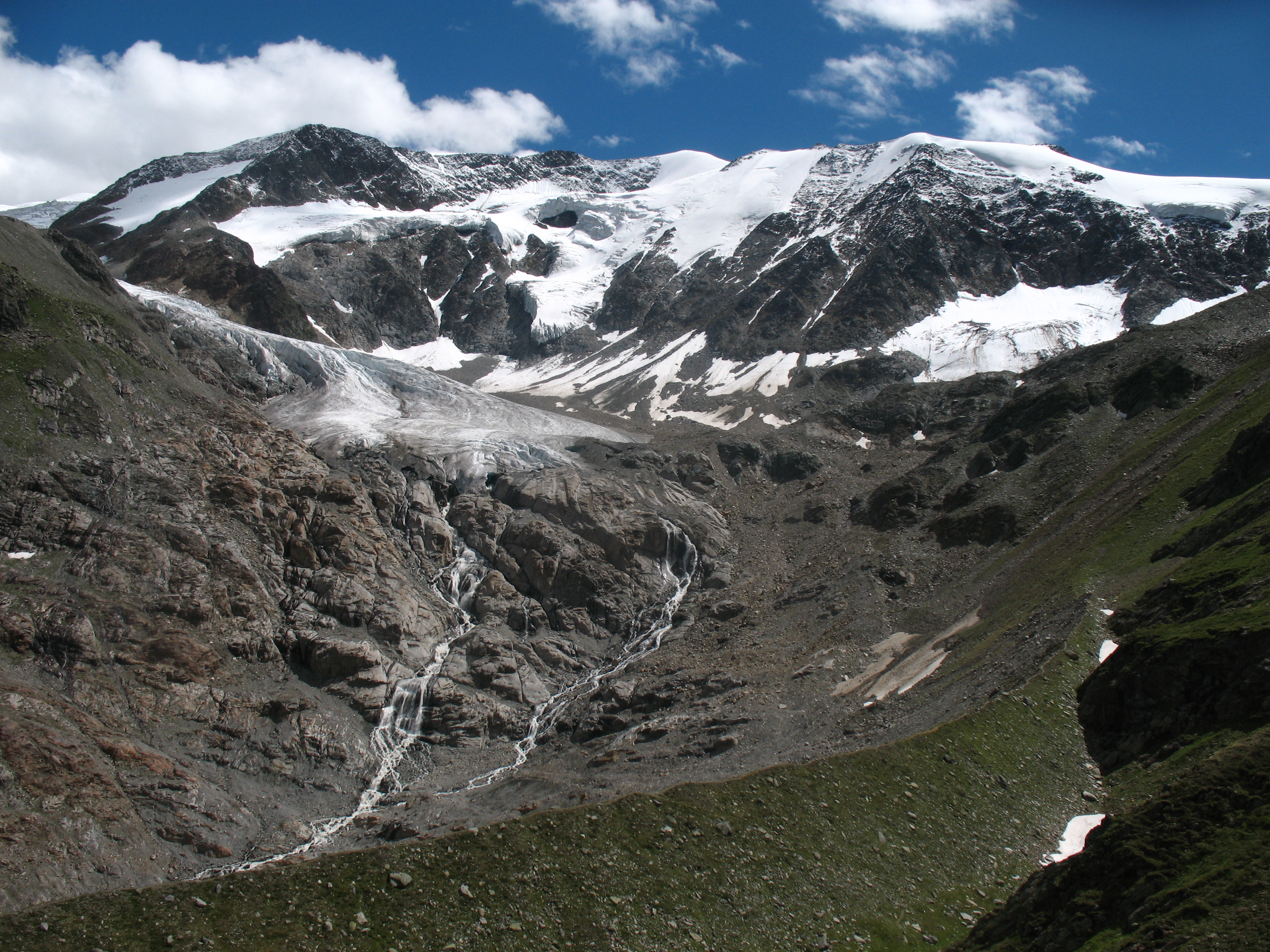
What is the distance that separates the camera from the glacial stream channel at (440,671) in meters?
37.8

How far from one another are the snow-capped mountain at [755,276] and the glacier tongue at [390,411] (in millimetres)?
30229

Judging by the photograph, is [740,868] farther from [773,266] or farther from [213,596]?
[773,266]

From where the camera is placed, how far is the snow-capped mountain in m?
127

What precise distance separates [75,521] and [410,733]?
21.4 m

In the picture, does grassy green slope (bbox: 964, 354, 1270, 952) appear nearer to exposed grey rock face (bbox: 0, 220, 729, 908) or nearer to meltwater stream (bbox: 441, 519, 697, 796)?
meltwater stream (bbox: 441, 519, 697, 796)

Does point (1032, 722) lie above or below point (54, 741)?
above

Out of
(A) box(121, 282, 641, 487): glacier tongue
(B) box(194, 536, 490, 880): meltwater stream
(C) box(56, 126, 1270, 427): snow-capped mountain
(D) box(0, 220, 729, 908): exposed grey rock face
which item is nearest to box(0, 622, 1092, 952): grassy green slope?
(B) box(194, 536, 490, 880): meltwater stream

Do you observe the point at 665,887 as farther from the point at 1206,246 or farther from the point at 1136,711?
the point at 1206,246

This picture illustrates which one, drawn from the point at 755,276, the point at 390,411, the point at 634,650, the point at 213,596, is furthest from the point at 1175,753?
the point at 755,276

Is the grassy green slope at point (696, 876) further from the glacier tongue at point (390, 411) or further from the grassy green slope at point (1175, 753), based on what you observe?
the glacier tongue at point (390, 411)

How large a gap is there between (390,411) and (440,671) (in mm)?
43401

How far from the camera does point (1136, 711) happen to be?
26.4 meters

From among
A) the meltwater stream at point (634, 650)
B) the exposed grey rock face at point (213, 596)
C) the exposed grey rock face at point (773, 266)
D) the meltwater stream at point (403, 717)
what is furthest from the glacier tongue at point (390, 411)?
the exposed grey rock face at point (773, 266)

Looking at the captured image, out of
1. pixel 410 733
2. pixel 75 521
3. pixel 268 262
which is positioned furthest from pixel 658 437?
pixel 268 262
